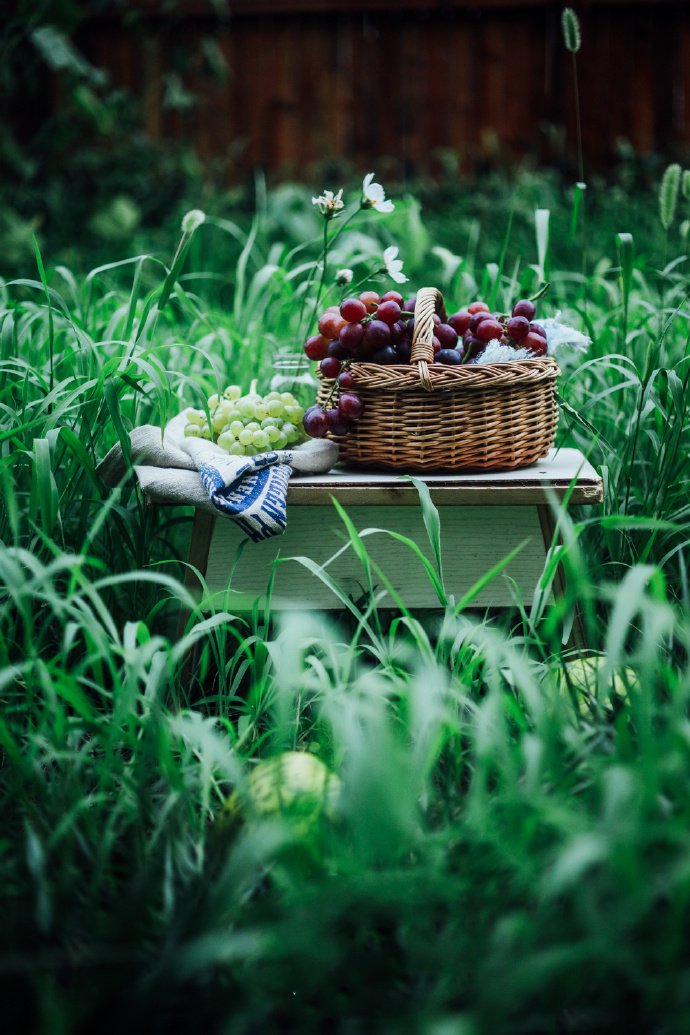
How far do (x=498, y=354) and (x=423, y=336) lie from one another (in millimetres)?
157

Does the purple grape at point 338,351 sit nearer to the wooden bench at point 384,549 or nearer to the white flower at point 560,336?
the wooden bench at point 384,549

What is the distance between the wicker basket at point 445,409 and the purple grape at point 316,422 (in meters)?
0.03

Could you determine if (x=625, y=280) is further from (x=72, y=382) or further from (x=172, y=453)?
(x=72, y=382)

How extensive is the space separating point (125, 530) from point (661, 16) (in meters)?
6.01

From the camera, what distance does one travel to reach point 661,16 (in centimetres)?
621

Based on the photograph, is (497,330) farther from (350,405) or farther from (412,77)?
(412,77)

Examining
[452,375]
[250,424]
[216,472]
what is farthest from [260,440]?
[452,375]

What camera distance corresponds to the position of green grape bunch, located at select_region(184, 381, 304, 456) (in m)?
1.85

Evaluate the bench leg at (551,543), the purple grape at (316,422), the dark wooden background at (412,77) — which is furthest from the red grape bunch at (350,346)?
the dark wooden background at (412,77)

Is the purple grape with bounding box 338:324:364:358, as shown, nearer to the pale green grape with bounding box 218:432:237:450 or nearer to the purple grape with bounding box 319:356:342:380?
the purple grape with bounding box 319:356:342:380

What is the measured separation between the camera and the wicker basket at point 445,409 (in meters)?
1.70

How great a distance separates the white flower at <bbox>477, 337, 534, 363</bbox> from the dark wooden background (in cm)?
482

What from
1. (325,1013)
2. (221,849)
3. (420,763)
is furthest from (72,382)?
(325,1013)

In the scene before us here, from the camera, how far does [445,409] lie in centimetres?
172
